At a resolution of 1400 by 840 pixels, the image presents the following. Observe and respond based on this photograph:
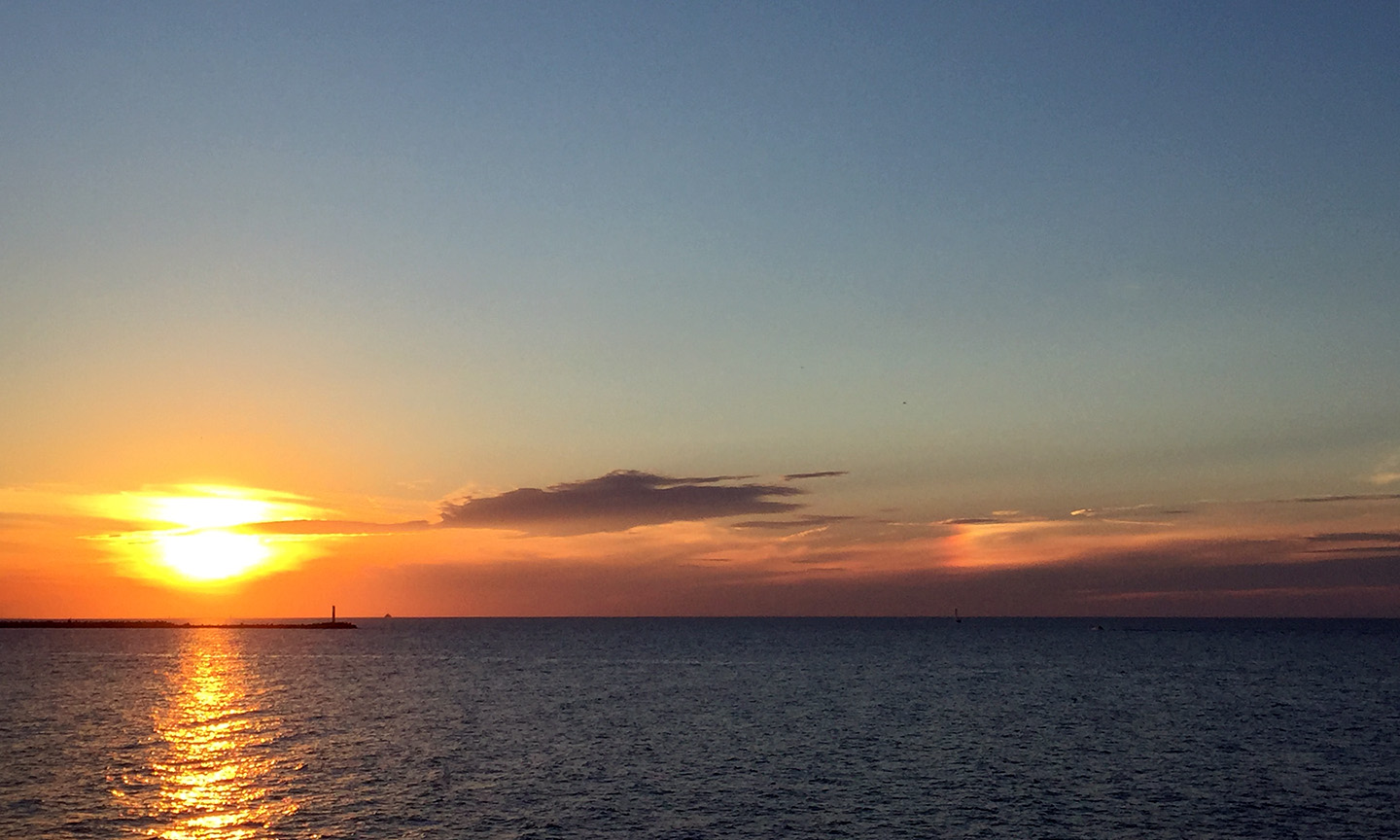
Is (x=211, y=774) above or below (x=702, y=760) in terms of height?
above

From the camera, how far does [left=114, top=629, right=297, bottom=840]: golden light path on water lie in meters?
53.4

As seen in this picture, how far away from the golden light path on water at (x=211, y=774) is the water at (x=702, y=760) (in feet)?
0.86

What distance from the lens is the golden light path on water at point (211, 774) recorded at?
53438mm

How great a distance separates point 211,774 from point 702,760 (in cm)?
3050

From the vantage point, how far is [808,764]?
232 ft

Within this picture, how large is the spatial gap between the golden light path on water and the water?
26 cm

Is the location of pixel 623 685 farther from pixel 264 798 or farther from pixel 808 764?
pixel 264 798

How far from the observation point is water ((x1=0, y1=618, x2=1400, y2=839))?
5403 cm

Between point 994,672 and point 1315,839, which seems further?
point 994,672

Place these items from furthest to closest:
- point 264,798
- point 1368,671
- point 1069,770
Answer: point 1368,671 < point 1069,770 < point 264,798

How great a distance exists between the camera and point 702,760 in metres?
72.7

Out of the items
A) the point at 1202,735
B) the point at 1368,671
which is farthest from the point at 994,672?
the point at 1202,735

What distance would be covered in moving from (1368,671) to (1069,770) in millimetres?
128533

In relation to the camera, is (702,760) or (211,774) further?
(702,760)
